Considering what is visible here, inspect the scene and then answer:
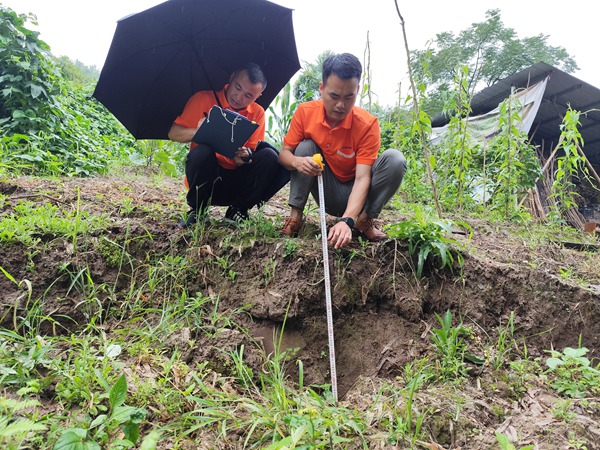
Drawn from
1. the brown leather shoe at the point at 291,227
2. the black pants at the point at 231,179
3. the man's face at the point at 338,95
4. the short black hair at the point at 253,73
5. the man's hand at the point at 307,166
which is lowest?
the brown leather shoe at the point at 291,227

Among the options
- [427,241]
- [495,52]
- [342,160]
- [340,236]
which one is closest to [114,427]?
[340,236]

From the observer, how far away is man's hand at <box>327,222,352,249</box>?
1915 mm

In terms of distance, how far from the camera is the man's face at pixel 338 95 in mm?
1948

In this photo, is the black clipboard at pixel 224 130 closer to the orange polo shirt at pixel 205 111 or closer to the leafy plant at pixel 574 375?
the orange polo shirt at pixel 205 111

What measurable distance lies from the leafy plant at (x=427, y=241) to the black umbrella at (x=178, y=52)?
143 cm

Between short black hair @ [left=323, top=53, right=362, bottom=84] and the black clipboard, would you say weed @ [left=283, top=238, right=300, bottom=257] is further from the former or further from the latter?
short black hair @ [left=323, top=53, right=362, bottom=84]

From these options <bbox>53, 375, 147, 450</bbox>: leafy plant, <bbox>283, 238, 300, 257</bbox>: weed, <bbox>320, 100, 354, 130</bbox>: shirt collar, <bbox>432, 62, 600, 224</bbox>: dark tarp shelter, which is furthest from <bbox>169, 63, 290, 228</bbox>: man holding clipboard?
<bbox>432, 62, 600, 224</bbox>: dark tarp shelter

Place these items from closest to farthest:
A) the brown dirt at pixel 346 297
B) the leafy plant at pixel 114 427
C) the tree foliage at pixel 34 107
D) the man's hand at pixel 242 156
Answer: the leafy plant at pixel 114 427 < the brown dirt at pixel 346 297 < the man's hand at pixel 242 156 < the tree foliage at pixel 34 107

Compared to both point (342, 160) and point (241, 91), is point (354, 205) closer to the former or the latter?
point (342, 160)

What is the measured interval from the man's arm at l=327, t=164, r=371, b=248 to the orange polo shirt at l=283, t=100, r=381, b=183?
73 mm

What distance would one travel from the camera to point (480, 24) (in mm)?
21344

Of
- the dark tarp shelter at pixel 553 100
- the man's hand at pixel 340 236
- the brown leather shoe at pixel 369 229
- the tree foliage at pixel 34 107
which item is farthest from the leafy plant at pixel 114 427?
the dark tarp shelter at pixel 553 100

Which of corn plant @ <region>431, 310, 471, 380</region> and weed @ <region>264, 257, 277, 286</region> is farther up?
weed @ <region>264, 257, 277, 286</region>

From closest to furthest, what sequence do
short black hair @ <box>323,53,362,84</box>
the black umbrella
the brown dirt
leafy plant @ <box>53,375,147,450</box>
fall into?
leafy plant @ <box>53,375,147,450</box> < the brown dirt < short black hair @ <box>323,53,362,84</box> < the black umbrella
